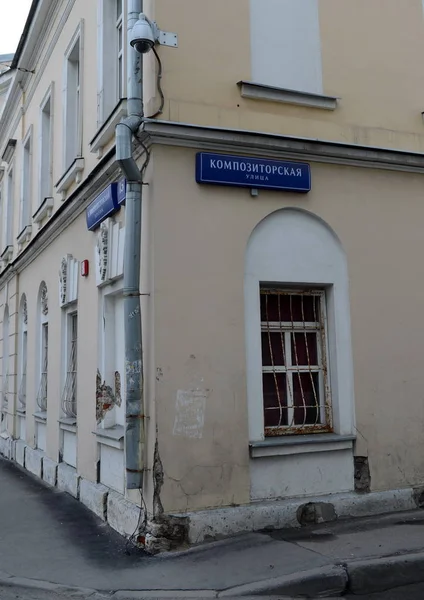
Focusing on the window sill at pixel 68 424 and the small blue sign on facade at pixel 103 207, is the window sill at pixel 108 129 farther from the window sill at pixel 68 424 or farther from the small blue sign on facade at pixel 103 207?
the window sill at pixel 68 424

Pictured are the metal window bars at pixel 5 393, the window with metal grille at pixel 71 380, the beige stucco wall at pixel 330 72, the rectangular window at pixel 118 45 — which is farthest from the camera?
the metal window bars at pixel 5 393

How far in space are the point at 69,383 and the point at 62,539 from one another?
3.12 m

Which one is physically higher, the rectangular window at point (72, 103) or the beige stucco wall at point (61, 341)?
the rectangular window at point (72, 103)

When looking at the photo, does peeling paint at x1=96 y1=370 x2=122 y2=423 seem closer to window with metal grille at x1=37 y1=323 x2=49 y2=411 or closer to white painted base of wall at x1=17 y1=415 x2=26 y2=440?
window with metal grille at x1=37 y1=323 x2=49 y2=411

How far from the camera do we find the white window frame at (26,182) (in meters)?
12.8

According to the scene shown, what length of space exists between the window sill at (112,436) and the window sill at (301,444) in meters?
1.45

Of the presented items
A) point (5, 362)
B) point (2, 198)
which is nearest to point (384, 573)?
point (5, 362)

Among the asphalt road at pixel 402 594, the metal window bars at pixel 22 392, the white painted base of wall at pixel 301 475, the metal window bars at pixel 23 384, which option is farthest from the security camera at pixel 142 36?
the metal window bars at pixel 22 392

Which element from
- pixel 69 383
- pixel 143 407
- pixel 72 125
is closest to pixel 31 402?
pixel 69 383

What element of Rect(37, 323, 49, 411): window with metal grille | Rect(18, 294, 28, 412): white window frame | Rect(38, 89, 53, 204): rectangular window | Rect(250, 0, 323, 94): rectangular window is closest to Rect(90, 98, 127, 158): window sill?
Rect(250, 0, 323, 94): rectangular window

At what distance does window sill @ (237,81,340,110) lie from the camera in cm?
680

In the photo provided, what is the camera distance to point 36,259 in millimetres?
11766

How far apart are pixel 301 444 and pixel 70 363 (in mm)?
4276

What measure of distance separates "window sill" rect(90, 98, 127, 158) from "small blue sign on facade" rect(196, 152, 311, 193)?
1093 millimetres
